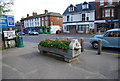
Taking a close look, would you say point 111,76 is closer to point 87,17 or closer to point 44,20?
point 87,17

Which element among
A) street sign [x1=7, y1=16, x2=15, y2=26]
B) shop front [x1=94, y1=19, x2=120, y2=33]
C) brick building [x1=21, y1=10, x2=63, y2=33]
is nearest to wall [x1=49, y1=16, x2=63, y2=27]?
brick building [x1=21, y1=10, x2=63, y2=33]

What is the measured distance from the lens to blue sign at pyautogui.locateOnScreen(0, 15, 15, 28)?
976cm

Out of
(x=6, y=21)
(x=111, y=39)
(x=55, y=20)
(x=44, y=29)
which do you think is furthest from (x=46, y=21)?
(x=111, y=39)

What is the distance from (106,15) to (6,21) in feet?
85.5

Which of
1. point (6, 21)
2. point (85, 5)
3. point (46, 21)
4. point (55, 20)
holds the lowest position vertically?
point (6, 21)

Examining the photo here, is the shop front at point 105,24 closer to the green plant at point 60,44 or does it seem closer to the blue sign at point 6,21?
the blue sign at point 6,21

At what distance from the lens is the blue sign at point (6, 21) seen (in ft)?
32.0

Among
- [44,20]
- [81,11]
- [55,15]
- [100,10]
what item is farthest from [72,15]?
[44,20]

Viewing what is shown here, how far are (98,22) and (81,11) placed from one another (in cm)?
730

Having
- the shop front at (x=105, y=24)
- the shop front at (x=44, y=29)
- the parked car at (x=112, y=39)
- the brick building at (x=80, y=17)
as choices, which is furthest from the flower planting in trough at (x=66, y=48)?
the shop front at (x=44, y=29)

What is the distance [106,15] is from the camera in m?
28.0

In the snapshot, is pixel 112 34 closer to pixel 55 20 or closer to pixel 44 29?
pixel 55 20

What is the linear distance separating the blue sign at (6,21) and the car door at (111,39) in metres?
9.28

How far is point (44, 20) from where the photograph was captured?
1802 inches
